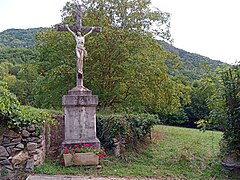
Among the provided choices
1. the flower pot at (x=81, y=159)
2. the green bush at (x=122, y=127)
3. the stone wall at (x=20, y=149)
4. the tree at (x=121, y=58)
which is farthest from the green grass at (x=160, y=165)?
the tree at (x=121, y=58)

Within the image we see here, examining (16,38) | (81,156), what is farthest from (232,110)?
(16,38)

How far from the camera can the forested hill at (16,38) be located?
96.0ft

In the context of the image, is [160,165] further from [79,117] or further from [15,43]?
[15,43]

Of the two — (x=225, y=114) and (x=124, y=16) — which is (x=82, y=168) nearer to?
(x=225, y=114)

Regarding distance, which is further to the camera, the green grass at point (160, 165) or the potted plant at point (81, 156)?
the potted plant at point (81, 156)

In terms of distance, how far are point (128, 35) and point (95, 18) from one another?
1662 millimetres

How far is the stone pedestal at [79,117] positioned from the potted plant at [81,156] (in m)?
0.49

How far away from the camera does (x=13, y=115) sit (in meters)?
5.74

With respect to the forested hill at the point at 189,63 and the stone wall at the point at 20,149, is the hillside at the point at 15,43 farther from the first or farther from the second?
the stone wall at the point at 20,149

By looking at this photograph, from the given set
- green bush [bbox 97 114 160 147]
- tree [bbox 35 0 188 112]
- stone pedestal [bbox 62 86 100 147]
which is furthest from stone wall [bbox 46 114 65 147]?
tree [bbox 35 0 188 112]

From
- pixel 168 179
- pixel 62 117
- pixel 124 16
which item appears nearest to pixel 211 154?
pixel 168 179

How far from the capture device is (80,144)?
6832 mm

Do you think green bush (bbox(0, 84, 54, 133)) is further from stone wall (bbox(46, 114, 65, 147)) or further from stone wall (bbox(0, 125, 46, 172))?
stone wall (bbox(46, 114, 65, 147))

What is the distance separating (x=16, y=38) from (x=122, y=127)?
1107 inches
